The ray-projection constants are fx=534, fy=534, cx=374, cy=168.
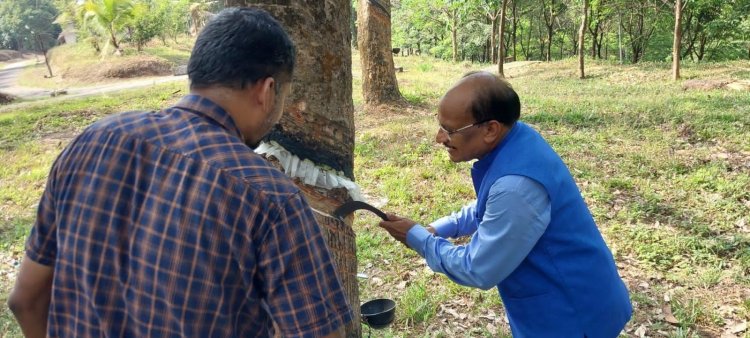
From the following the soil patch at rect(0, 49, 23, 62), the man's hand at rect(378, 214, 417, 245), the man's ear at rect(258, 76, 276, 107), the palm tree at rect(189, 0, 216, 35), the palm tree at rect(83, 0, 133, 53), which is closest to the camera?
the man's ear at rect(258, 76, 276, 107)

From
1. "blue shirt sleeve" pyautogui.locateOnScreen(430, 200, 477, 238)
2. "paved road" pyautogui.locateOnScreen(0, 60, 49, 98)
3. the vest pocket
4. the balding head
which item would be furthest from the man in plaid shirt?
"paved road" pyautogui.locateOnScreen(0, 60, 49, 98)

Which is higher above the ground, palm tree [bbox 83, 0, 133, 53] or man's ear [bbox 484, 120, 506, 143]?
palm tree [bbox 83, 0, 133, 53]

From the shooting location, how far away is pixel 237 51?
1.25 meters

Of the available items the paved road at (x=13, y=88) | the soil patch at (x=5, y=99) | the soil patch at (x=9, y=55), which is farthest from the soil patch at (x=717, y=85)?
the soil patch at (x=9, y=55)

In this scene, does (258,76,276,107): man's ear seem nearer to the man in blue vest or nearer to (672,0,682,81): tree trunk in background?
the man in blue vest

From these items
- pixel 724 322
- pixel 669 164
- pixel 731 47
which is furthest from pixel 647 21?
pixel 724 322

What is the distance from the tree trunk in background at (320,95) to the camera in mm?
2041

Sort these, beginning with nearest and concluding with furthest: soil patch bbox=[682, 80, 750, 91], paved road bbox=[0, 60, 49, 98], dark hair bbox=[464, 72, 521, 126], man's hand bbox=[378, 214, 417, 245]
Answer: dark hair bbox=[464, 72, 521, 126]
man's hand bbox=[378, 214, 417, 245]
soil patch bbox=[682, 80, 750, 91]
paved road bbox=[0, 60, 49, 98]

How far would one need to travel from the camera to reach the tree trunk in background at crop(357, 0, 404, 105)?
9836 millimetres

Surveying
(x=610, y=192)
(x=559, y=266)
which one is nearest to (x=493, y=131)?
(x=559, y=266)

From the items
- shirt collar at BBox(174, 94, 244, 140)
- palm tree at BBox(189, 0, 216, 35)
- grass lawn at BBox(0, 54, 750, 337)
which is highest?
palm tree at BBox(189, 0, 216, 35)

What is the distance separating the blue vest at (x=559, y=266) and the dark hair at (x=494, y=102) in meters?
0.08

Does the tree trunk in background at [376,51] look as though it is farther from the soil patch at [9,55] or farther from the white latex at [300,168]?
the soil patch at [9,55]

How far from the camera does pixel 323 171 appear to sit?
2.14m
